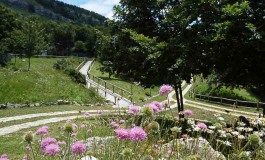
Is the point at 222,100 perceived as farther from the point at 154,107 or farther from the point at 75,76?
the point at 154,107

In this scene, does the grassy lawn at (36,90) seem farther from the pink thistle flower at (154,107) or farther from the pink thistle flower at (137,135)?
the pink thistle flower at (137,135)

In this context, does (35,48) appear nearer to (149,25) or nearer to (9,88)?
(9,88)

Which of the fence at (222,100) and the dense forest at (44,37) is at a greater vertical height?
the dense forest at (44,37)

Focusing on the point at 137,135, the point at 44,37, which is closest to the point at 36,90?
the point at 137,135

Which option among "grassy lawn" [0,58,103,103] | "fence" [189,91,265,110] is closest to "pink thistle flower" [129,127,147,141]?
"grassy lawn" [0,58,103,103]

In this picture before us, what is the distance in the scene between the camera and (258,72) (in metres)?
14.1

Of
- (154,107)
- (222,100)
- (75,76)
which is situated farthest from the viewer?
(75,76)

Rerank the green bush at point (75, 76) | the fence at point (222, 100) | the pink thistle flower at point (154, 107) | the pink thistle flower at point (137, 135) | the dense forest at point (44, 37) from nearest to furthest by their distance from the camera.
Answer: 1. the pink thistle flower at point (137, 135)
2. the pink thistle flower at point (154, 107)
3. the fence at point (222, 100)
4. the green bush at point (75, 76)
5. the dense forest at point (44, 37)

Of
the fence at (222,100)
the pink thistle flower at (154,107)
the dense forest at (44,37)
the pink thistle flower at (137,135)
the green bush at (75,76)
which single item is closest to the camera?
the pink thistle flower at (137,135)

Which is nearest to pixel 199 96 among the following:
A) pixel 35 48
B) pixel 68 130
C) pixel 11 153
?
pixel 35 48

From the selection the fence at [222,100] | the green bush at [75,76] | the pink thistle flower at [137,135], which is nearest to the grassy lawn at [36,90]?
→ the green bush at [75,76]

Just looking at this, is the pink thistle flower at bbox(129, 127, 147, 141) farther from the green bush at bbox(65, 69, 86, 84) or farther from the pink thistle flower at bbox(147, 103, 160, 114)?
the green bush at bbox(65, 69, 86, 84)

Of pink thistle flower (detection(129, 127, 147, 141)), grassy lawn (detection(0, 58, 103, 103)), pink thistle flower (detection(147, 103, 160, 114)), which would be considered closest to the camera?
pink thistle flower (detection(129, 127, 147, 141))

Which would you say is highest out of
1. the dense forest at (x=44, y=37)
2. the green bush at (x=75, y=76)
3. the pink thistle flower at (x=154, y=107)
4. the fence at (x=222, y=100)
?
the dense forest at (x=44, y=37)
